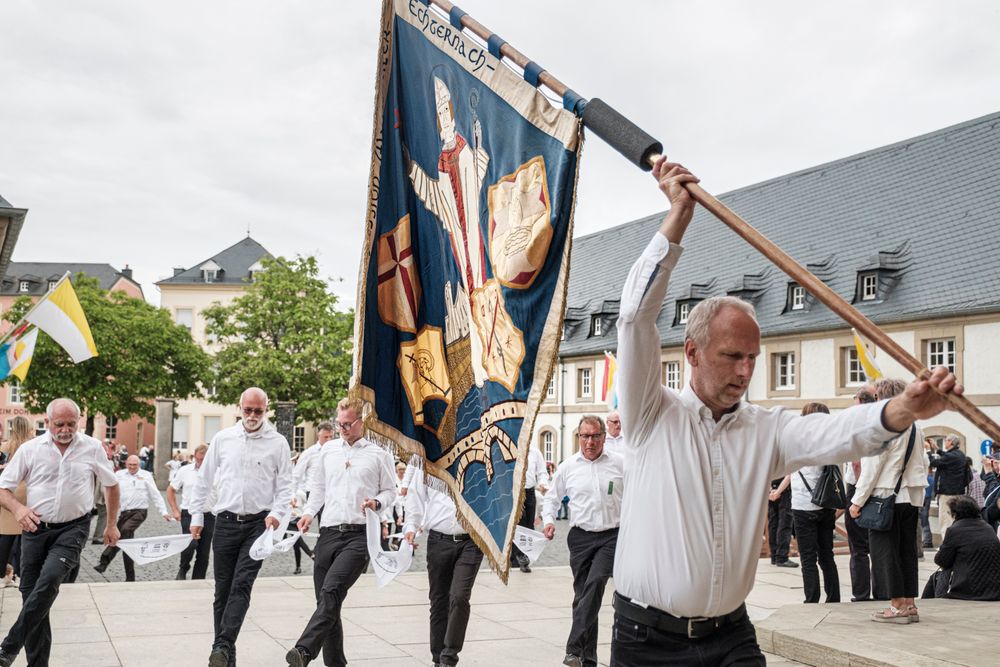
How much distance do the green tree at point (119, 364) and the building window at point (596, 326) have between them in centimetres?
2009

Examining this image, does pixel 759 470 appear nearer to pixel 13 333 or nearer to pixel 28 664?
pixel 28 664

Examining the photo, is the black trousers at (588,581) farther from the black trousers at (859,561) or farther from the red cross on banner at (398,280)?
the black trousers at (859,561)

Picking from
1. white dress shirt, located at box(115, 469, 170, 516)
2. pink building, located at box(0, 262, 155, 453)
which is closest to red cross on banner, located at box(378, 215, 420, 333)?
white dress shirt, located at box(115, 469, 170, 516)

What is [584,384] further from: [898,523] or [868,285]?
[898,523]

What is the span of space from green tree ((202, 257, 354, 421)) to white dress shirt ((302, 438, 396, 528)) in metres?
42.0

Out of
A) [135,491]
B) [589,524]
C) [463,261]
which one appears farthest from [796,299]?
[463,261]

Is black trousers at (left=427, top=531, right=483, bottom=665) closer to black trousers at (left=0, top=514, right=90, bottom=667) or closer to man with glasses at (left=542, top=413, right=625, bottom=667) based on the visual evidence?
man with glasses at (left=542, top=413, right=625, bottom=667)

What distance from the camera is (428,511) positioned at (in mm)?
8789

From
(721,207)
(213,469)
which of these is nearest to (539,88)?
(721,207)

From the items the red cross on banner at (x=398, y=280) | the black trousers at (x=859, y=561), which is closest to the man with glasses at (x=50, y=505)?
the red cross on banner at (x=398, y=280)

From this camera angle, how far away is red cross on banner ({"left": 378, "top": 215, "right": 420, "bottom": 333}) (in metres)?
5.65

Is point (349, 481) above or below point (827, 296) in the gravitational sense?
below

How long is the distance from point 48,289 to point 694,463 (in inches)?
3431

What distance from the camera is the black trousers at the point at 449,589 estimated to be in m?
8.16
